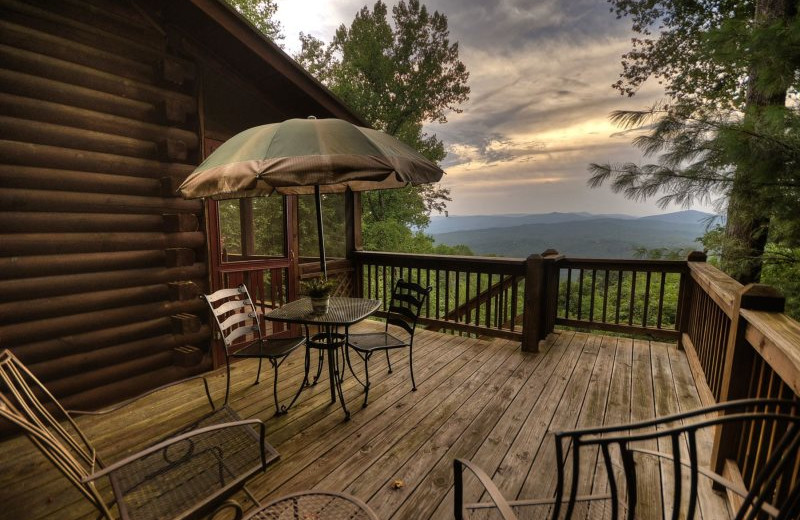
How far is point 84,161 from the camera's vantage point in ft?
8.77

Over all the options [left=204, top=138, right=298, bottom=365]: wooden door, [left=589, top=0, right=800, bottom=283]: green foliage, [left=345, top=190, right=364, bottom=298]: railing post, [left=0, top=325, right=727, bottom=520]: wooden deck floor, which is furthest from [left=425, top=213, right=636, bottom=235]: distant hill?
[left=0, top=325, right=727, bottom=520]: wooden deck floor

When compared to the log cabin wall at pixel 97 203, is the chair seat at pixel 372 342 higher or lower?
lower

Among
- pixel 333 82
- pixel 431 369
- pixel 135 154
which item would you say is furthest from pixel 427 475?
pixel 333 82

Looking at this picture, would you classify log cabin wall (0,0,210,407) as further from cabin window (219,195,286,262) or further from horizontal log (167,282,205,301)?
cabin window (219,195,286,262)

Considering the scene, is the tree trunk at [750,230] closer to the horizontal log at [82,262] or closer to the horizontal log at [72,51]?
the horizontal log at [82,262]

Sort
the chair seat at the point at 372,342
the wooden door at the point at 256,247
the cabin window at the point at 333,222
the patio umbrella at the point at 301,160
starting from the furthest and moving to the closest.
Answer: the cabin window at the point at 333,222 < the wooden door at the point at 256,247 < the chair seat at the point at 372,342 < the patio umbrella at the point at 301,160

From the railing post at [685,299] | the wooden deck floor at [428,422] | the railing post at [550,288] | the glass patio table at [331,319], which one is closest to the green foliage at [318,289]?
the glass patio table at [331,319]

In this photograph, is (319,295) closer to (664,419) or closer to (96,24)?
(664,419)

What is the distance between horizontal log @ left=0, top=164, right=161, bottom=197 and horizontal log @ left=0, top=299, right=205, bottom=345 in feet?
3.09

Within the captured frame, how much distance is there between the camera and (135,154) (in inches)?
116

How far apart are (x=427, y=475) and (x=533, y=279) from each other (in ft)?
8.16

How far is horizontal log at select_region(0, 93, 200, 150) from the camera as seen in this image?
7.77 feet

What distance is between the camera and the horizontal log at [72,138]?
2359 mm

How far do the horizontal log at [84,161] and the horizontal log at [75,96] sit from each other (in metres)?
0.34
